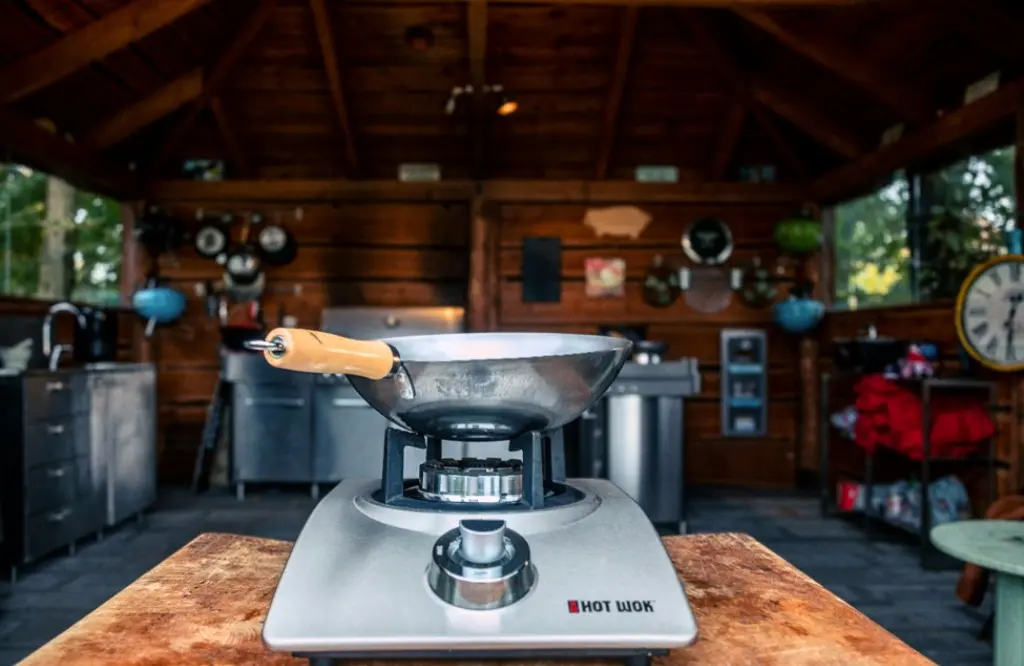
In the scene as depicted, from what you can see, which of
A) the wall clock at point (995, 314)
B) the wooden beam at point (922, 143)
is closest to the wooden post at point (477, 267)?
the wooden beam at point (922, 143)

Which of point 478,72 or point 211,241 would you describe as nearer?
point 478,72

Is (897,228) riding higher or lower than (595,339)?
higher

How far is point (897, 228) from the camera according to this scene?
15.5 ft

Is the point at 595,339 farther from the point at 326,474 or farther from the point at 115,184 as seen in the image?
the point at 115,184

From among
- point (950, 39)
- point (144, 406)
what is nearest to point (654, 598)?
point (950, 39)

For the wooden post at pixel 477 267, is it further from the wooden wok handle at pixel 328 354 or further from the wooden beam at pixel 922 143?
the wooden wok handle at pixel 328 354

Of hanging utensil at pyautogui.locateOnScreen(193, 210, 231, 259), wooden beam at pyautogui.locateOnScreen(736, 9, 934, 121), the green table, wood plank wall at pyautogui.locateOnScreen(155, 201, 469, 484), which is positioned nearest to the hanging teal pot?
wooden beam at pyautogui.locateOnScreen(736, 9, 934, 121)

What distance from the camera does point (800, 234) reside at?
5480mm

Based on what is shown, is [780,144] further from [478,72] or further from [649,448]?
[649,448]

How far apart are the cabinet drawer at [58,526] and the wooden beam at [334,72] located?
2.83 metres

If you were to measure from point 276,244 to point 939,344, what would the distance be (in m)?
4.46

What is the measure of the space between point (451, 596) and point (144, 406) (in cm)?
448

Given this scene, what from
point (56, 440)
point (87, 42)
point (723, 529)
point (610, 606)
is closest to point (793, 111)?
point (723, 529)

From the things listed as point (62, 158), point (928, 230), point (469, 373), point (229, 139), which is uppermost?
point (229, 139)
